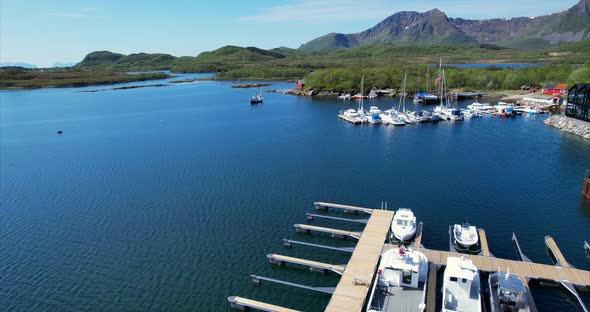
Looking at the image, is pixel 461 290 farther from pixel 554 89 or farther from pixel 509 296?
pixel 554 89

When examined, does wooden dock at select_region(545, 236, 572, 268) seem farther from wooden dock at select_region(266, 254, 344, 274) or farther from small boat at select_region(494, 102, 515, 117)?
small boat at select_region(494, 102, 515, 117)

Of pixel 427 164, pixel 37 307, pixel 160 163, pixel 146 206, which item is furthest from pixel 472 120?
pixel 37 307

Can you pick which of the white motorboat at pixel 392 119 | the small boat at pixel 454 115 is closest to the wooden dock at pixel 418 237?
the white motorboat at pixel 392 119

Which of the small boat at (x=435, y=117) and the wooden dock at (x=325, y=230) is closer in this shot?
the wooden dock at (x=325, y=230)

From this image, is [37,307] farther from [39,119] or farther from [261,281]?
[39,119]

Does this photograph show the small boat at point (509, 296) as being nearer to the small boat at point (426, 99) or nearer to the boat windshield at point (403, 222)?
the boat windshield at point (403, 222)

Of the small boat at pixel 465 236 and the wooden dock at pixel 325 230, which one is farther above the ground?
the small boat at pixel 465 236

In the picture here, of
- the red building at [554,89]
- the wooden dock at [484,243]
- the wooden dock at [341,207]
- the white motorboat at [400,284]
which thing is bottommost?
the wooden dock at [341,207]

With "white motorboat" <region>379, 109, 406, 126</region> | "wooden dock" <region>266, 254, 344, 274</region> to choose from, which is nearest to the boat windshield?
"wooden dock" <region>266, 254, 344, 274</region>
